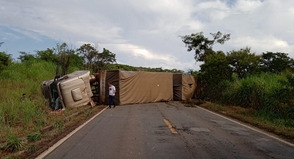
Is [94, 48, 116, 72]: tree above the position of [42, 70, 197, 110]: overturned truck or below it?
above

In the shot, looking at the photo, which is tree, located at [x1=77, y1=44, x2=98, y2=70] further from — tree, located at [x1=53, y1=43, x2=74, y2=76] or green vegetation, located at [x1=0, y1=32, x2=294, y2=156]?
tree, located at [x1=53, y1=43, x2=74, y2=76]

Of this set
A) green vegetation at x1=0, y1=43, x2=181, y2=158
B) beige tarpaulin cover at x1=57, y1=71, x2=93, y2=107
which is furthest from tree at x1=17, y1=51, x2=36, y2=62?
beige tarpaulin cover at x1=57, y1=71, x2=93, y2=107

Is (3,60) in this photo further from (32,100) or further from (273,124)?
(273,124)

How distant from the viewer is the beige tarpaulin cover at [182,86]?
30.9 m

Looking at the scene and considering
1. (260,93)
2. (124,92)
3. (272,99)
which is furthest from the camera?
(124,92)

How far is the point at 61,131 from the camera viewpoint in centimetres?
1077

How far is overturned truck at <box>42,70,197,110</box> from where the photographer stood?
19547 millimetres

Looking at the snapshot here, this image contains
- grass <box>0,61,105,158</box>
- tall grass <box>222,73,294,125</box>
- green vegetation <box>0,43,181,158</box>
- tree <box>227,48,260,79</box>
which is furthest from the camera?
tree <box>227,48,260,79</box>

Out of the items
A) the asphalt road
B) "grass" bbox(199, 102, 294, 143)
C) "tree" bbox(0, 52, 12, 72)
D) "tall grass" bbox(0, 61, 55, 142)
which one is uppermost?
"tree" bbox(0, 52, 12, 72)

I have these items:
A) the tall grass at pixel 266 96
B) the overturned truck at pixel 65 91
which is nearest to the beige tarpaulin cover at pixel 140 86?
the overturned truck at pixel 65 91

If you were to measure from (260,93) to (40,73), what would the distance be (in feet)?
58.5

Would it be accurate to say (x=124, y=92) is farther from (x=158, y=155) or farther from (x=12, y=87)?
(x=158, y=155)

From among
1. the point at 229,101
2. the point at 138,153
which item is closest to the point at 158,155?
the point at 138,153

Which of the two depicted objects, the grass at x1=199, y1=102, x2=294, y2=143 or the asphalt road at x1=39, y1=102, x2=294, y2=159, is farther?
the grass at x1=199, y1=102, x2=294, y2=143
